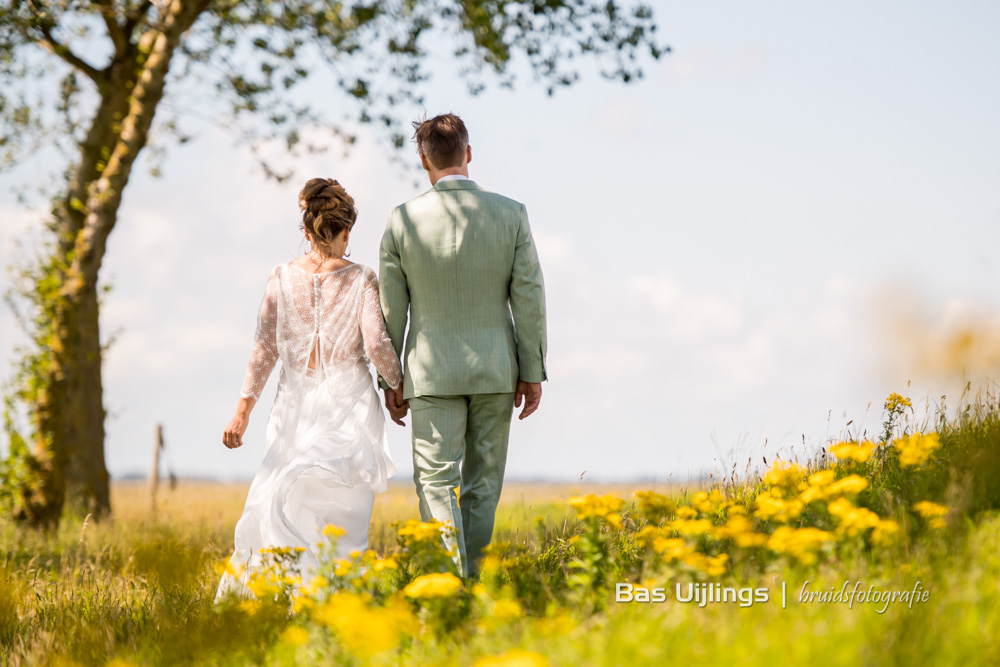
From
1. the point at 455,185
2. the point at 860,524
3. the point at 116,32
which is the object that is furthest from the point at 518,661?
the point at 116,32

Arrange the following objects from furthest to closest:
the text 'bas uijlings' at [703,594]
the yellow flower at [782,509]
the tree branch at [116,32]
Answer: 1. the tree branch at [116,32]
2. the yellow flower at [782,509]
3. the text 'bas uijlings' at [703,594]

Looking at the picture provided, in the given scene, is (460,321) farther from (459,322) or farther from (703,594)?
(703,594)

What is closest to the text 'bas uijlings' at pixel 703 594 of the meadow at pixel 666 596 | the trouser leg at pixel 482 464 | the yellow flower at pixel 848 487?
the meadow at pixel 666 596

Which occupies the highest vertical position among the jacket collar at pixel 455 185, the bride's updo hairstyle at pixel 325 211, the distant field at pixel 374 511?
the jacket collar at pixel 455 185

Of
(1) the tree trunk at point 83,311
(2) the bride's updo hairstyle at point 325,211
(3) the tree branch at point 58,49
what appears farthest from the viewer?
(1) the tree trunk at point 83,311

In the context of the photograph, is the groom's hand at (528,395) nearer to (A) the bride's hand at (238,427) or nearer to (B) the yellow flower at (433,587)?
(A) the bride's hand at (238,427)

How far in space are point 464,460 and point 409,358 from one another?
0.77 m

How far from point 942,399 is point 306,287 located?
466 centimetres

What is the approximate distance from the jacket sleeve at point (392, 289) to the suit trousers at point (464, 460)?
464 mm

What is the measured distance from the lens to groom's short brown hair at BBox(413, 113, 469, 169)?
5.26 meters

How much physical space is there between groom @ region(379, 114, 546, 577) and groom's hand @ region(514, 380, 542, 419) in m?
0.01

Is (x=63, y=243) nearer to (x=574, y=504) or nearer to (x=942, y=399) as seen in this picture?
(x=574, y=504)

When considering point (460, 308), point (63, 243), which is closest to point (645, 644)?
point (460, 308)

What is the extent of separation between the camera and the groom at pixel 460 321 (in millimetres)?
5141
